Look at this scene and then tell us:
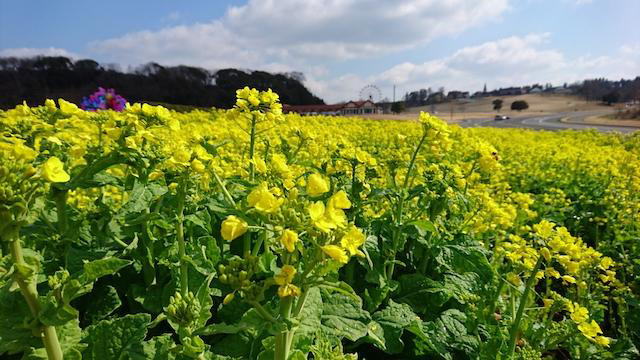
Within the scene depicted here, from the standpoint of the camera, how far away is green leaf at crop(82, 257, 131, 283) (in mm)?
1101

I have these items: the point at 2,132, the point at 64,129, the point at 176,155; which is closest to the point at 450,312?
the point at 176,155

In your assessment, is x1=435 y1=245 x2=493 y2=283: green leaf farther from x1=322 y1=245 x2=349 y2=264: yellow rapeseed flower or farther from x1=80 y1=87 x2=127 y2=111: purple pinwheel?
x1=80 y1=87 x2=127 y2=111: purple pinwheel

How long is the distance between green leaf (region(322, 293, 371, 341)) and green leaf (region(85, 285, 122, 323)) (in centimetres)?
90

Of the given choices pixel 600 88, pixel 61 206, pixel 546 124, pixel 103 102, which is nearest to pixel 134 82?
pixel 103 102

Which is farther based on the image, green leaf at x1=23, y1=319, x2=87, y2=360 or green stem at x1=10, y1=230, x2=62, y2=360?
green leaf at x1=23, y1=319, x2=87, y2=360

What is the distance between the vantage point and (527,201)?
3865 mm

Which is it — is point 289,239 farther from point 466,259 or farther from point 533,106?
point 533,106

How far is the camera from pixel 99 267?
1116 millimetres

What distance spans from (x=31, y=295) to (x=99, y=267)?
236 mm

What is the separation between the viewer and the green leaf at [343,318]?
174cm

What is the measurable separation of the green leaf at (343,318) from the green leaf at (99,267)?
35.4 inches

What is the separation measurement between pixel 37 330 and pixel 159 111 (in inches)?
37.0

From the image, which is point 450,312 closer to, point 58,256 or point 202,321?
point 202,321

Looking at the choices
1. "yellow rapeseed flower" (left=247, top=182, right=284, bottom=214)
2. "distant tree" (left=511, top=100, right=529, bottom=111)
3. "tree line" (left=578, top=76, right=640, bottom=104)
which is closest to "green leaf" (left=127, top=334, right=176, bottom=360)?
"yellow rapeseed flower" (left=247, top=182, right=284, bottom=214)
